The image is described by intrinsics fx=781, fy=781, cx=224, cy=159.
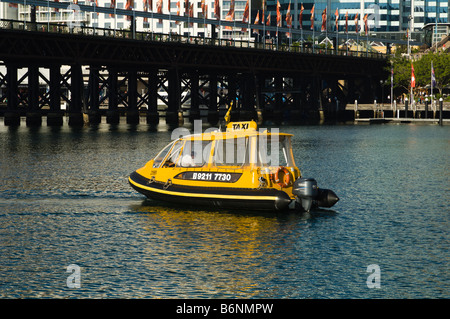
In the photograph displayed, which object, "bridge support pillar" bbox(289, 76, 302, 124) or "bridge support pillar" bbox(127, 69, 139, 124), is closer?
"bridge support pillar" bbox(127, 69, 139, 124)

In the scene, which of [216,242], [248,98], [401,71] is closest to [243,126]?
[216,242]

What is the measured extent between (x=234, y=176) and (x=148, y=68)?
9519 centimetres

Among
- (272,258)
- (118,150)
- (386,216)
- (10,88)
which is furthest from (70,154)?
(10,88)

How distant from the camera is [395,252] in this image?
24219mm

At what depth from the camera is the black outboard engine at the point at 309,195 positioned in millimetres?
29250

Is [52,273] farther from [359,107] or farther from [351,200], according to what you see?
[359,107]

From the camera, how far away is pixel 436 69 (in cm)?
15325

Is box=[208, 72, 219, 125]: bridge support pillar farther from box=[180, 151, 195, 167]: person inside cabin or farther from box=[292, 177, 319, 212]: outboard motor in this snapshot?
box=[292, 177, 319, 212]: outboard motor

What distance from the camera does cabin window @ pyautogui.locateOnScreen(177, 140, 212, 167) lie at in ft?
104

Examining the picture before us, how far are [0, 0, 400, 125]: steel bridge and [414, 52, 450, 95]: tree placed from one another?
1022 centimetres

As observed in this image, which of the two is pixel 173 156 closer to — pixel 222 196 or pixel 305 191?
pixel 222 196

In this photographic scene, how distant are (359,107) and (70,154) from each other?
3576 inches

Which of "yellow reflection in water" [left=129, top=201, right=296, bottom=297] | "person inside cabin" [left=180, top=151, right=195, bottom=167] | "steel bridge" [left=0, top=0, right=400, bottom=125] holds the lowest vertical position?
"yellow reflection in water" [left=129, top=201, right=296, bottom=297]

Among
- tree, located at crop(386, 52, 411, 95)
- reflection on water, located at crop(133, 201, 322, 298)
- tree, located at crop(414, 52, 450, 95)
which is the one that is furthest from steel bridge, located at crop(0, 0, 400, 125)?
reflection on water, located at crop(133, 201, 322, 298)
